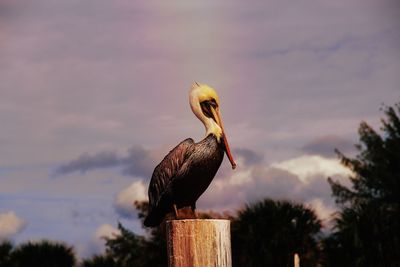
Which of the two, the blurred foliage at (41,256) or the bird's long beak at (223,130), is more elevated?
the blurred foliage at (41,256)

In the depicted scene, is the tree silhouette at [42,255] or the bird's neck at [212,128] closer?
the bird's neck at [212,128]

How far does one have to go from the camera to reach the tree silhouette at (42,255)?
2808 cm

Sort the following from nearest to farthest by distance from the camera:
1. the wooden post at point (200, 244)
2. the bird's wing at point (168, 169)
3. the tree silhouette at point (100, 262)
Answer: the wooden post at point (200, 244) < the bird's wing at point (168, 169) < the tree silhouette at point (100, 262)

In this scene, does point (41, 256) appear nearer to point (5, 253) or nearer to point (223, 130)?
point (5, 253)

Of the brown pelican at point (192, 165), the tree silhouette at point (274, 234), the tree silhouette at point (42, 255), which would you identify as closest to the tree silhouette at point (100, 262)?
the tree silhouette at point (42, 255)

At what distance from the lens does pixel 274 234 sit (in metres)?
20.7

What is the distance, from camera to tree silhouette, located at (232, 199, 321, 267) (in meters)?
20.4

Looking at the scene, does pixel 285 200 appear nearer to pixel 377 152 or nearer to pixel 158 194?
pixel 158 194

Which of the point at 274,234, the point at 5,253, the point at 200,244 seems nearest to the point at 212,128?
the point at 200,244

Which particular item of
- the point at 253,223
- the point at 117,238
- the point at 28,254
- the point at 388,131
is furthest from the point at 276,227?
the point at 388,131

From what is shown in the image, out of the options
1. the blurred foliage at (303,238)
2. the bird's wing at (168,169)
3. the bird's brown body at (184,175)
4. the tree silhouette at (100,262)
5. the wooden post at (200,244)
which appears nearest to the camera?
the wooden post at (200,244)

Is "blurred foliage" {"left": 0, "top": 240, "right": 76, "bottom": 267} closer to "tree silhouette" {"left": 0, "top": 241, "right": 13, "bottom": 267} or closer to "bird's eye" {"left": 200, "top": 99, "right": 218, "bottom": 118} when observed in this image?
"tree silhouette" {"left": 0, "top": 241, "right": 13, "bottom": 267}

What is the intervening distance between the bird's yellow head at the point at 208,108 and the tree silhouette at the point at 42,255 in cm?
2113

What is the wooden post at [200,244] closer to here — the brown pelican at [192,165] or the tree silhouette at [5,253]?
the brown pelican at [192,165]
